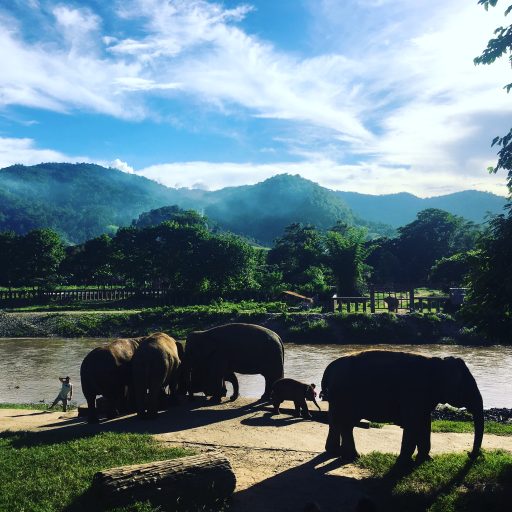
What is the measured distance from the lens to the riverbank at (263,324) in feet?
125

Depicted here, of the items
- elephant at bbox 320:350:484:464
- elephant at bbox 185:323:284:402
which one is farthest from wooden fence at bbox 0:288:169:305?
elephant at bbox 320:350:484:464

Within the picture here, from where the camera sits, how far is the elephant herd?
9930 millimetres

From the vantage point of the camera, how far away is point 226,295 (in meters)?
55.0

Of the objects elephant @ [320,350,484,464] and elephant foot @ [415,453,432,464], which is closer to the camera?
elephant @ [320,350,484,464]

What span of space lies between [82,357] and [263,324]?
14.5 m

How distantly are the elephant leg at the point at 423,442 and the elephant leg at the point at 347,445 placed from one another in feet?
4.12

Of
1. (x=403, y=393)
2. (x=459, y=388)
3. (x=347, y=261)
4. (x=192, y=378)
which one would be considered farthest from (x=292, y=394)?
(x=347, y=261)

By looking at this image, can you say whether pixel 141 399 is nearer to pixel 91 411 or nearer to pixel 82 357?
pixel 91 411

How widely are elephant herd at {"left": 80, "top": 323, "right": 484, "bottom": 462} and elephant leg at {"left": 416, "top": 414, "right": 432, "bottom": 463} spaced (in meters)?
0.02

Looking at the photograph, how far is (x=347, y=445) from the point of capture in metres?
10.5

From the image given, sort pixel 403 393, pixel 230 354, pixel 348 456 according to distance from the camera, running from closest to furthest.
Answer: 1. pixel 403 393
2. pixel 348 456
3. pixel 230 354

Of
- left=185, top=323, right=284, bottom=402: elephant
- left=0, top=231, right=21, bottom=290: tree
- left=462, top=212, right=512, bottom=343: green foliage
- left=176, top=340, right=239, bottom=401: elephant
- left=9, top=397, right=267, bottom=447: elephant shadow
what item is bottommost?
left=9, top=397, right=267, bottom=447: elephant shadow

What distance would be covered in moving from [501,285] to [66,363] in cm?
2682

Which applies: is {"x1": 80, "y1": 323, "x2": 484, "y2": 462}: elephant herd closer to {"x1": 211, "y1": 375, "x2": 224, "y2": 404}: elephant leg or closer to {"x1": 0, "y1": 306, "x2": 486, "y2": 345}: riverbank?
{"x1": 211, "y1": 375, "x2": 224, "y2": 404}: elephant leg
